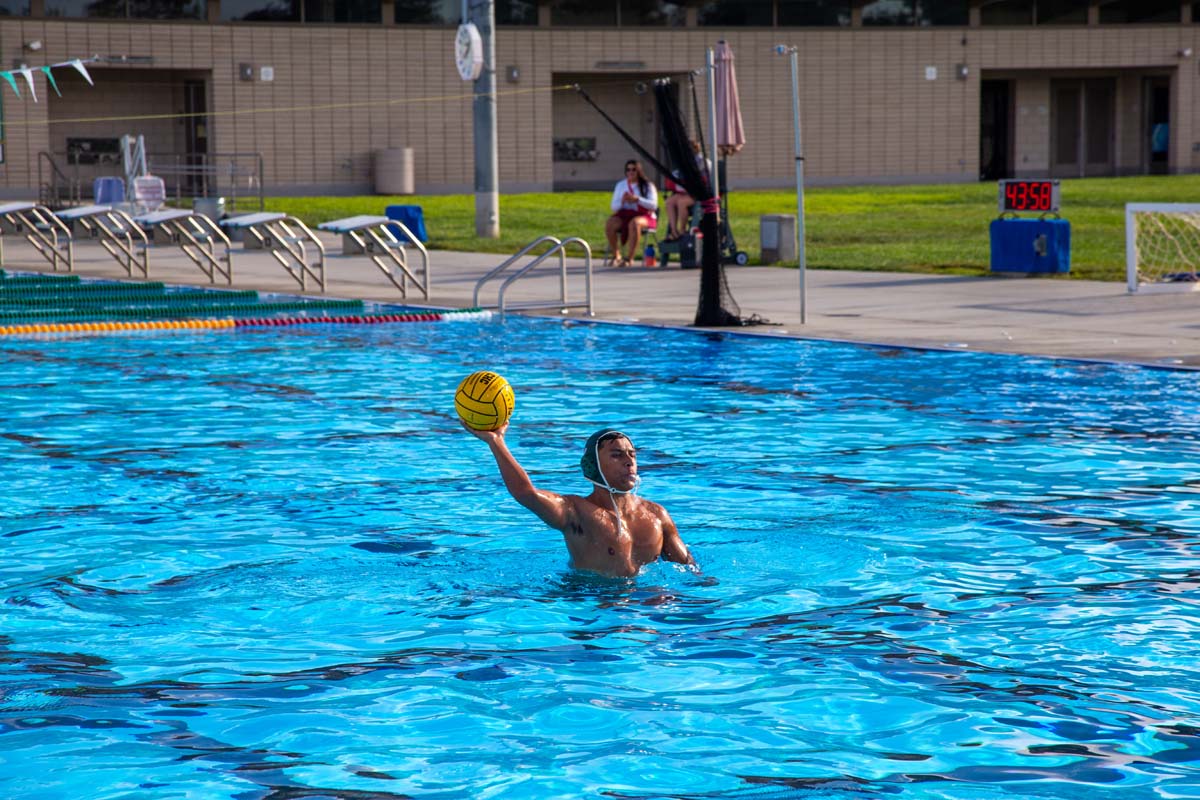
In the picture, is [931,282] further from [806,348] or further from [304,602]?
[304,602]

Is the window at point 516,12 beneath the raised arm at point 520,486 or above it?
above

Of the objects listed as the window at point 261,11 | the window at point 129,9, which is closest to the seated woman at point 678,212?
the window at point 261,11

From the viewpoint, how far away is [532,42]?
138 feet

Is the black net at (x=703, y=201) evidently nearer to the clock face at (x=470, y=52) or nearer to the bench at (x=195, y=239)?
the bench at (x=195, y=239)

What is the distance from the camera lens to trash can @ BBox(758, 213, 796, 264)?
22.4 meters

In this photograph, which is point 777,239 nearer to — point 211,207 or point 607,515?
point 211,207

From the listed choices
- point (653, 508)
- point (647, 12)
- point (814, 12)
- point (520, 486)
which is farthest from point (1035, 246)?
point (814, 12)

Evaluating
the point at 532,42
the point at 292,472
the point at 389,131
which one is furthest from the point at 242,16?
the point at 292,472

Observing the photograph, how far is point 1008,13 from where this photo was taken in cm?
4638

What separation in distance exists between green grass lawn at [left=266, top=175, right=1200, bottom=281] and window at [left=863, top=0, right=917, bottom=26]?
21.9 feet

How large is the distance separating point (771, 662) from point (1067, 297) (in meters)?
12.5

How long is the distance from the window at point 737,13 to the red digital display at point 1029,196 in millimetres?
26154

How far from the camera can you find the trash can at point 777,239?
22422 mm

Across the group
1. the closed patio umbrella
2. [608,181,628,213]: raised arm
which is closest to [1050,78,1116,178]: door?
[608,181,628,213]: raised arm
